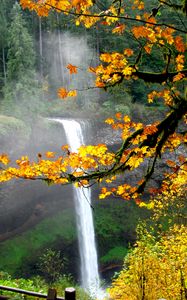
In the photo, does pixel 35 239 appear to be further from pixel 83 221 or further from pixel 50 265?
pixel 83 221

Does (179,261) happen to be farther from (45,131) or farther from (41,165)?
(45,131)

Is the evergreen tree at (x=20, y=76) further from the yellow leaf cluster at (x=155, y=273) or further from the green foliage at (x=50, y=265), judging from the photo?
the yellow leaf cluster at (x=155, y=273)

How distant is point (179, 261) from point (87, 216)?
17837mm

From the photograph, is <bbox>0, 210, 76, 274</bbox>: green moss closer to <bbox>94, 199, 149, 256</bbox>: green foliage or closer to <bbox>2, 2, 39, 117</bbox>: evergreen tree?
<bbox>94, 199, 149, 256</bbox>: green foliage

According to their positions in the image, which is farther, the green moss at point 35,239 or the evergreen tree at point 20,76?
the evergreen tree at point 20,76

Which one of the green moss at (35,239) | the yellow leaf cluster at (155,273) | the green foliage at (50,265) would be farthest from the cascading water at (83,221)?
the yellow leaf cluster at (155,273)

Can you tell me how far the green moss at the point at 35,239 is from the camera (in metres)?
25.2

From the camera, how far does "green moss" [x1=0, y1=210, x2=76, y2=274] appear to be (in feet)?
82.5

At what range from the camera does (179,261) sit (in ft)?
36.6

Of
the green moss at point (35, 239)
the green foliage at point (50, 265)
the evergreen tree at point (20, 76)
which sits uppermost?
the evergreen tree at point (20, 76)

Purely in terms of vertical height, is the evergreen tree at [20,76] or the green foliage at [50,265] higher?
the evergreen tree at [20,76]

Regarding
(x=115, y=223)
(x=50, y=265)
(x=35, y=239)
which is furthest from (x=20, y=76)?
(x=50, y=265)

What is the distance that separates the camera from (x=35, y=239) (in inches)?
1053

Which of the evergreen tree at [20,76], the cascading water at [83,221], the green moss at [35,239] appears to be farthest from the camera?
the evergreen tree at [20,76]
